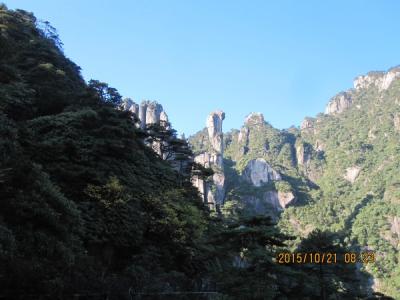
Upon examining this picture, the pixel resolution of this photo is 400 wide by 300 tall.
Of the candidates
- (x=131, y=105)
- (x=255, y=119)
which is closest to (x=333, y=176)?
(x=255, y=119)

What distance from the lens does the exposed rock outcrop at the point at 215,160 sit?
112 m

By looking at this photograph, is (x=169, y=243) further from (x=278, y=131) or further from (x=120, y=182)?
(x=278, y=131)

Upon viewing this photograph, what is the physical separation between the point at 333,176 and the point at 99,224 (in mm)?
153577

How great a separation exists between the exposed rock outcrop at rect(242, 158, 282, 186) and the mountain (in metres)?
0.33

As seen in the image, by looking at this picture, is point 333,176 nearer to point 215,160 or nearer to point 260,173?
point 260,173

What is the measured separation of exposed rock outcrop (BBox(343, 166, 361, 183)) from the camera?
513 ft

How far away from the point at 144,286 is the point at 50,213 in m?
3.40

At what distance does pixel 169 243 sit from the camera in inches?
844

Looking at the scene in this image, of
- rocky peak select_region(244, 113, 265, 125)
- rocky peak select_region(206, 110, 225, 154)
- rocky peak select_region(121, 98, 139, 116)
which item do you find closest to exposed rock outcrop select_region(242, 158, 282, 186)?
rocky peak select_region(206, 110, 225, 154)

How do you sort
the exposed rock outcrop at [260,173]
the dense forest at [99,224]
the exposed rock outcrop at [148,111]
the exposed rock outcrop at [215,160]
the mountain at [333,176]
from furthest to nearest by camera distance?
the exposed rock outcrop at [260,173], the mountain at [333,176], the exposed rock outcrop at [215,160], the exposed rock outcrop at [148,111], the dense forest at [99,224]

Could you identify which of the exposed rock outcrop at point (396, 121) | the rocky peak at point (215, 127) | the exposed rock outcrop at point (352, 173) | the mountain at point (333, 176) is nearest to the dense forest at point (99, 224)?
the mountain at point (333, 176)

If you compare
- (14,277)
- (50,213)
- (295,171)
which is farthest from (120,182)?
(295,171)

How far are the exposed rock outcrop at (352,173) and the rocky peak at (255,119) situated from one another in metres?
45.1
